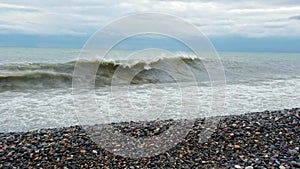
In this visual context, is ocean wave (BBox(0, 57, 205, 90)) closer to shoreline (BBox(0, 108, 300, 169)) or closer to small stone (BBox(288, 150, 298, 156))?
shoreline (BBox(0, 108, 300, 169))

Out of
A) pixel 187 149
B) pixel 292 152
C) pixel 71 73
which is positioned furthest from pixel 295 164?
pixel 71 73

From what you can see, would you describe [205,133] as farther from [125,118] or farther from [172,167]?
[125,118]

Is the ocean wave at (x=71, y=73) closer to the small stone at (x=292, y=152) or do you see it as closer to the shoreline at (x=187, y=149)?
the shoreline at (x=187, y=149)

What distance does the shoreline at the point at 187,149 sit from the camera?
4.63 meters

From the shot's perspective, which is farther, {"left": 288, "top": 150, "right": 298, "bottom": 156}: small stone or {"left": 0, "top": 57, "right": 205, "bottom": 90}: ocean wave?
→ {"left": 0, "top": 57, "right": 205, "bottom": 90}: ocean wave

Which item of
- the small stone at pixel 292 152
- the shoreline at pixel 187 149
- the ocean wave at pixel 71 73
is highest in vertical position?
the small stone at pixel 292 152

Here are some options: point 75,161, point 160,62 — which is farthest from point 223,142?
point 160,62

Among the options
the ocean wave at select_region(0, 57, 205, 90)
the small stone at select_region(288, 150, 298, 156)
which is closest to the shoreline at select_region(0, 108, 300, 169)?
the small stone at select_region(288, 150, 298, 156)

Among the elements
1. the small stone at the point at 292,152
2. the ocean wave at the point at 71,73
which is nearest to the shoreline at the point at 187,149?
the small stone at the point at 292,152

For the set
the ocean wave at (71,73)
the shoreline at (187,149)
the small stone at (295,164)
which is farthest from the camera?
the ocean wave at (71,73)

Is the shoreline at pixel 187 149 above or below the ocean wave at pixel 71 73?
above

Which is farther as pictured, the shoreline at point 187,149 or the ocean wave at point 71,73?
the ocean wave at point 71,73

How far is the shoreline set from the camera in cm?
463

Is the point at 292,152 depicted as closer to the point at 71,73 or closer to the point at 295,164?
the point at 295,164
